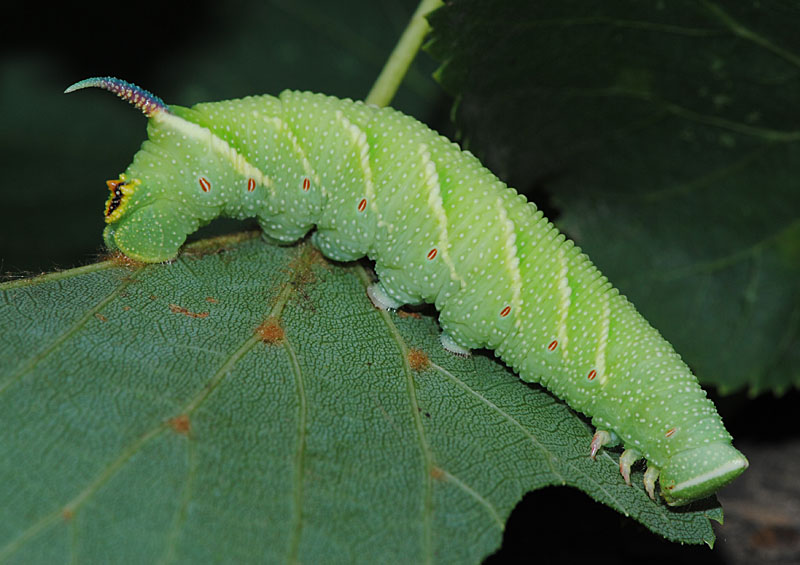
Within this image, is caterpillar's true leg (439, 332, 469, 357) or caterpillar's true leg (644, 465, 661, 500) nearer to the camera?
caterpillar's true leg (644, 465, 661, 500)

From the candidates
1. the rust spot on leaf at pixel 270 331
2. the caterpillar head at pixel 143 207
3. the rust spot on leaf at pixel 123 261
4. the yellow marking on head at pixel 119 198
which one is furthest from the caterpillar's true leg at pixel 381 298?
the yellow marking on head at pixel 119 198

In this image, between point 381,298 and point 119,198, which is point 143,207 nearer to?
point 119,198

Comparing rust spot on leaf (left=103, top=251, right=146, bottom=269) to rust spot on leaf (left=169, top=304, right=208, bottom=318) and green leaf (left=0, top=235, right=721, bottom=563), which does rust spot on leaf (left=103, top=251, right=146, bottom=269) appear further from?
rust spot on leaf (left=169, top=304, right=208, bottom=318)

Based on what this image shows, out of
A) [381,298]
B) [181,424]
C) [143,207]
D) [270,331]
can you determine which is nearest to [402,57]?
[381,298]

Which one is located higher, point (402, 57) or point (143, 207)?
point (402, 57)

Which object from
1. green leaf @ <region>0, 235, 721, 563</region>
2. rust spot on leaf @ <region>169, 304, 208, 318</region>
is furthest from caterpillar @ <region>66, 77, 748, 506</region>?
rust spot on leaf @ <region>169, 304, 208, 318</region>

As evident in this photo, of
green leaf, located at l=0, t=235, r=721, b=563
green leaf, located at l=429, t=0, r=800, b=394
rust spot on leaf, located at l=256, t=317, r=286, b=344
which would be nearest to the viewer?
green leaf, located at l=0, t=235, r=721, b=563

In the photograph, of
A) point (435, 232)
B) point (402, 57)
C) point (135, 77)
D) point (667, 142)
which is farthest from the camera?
point (135, 77)
